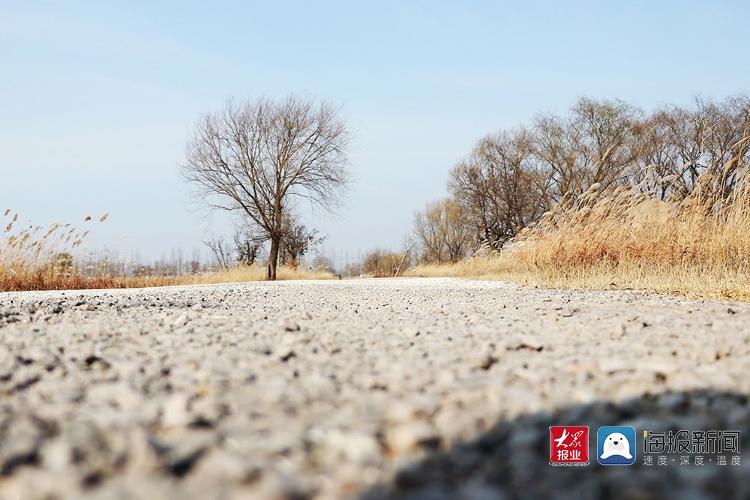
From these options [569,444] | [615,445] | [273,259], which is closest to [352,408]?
[569,444]

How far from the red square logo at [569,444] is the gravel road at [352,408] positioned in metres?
0.03

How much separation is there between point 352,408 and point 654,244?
261 inches

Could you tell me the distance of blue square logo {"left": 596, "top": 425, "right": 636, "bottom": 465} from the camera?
4.03 ft

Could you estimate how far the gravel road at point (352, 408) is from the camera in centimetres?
105

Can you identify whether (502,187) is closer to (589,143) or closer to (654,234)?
(589,143)

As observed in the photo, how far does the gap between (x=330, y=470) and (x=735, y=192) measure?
706 centimetres

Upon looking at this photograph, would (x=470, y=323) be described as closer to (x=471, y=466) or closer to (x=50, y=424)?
(x=471, y=466)

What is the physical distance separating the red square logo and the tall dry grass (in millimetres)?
4588

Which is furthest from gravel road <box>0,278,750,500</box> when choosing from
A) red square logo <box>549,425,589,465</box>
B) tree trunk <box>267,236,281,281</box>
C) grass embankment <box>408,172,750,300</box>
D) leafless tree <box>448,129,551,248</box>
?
leafless tree <box>448,129,551,248</box>

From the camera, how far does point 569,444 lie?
4.20 ft

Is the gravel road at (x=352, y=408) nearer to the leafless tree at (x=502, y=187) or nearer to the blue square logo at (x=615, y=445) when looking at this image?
the blue square logo at (x=615, y=445)

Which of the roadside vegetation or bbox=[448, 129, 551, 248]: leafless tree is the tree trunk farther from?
bbox=[448, 129, 551, 248]: leafless tree

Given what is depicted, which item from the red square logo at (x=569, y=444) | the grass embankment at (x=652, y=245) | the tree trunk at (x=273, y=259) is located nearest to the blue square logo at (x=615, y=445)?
the red square logo at (x=569, y=444)

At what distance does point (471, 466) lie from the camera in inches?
44.7
